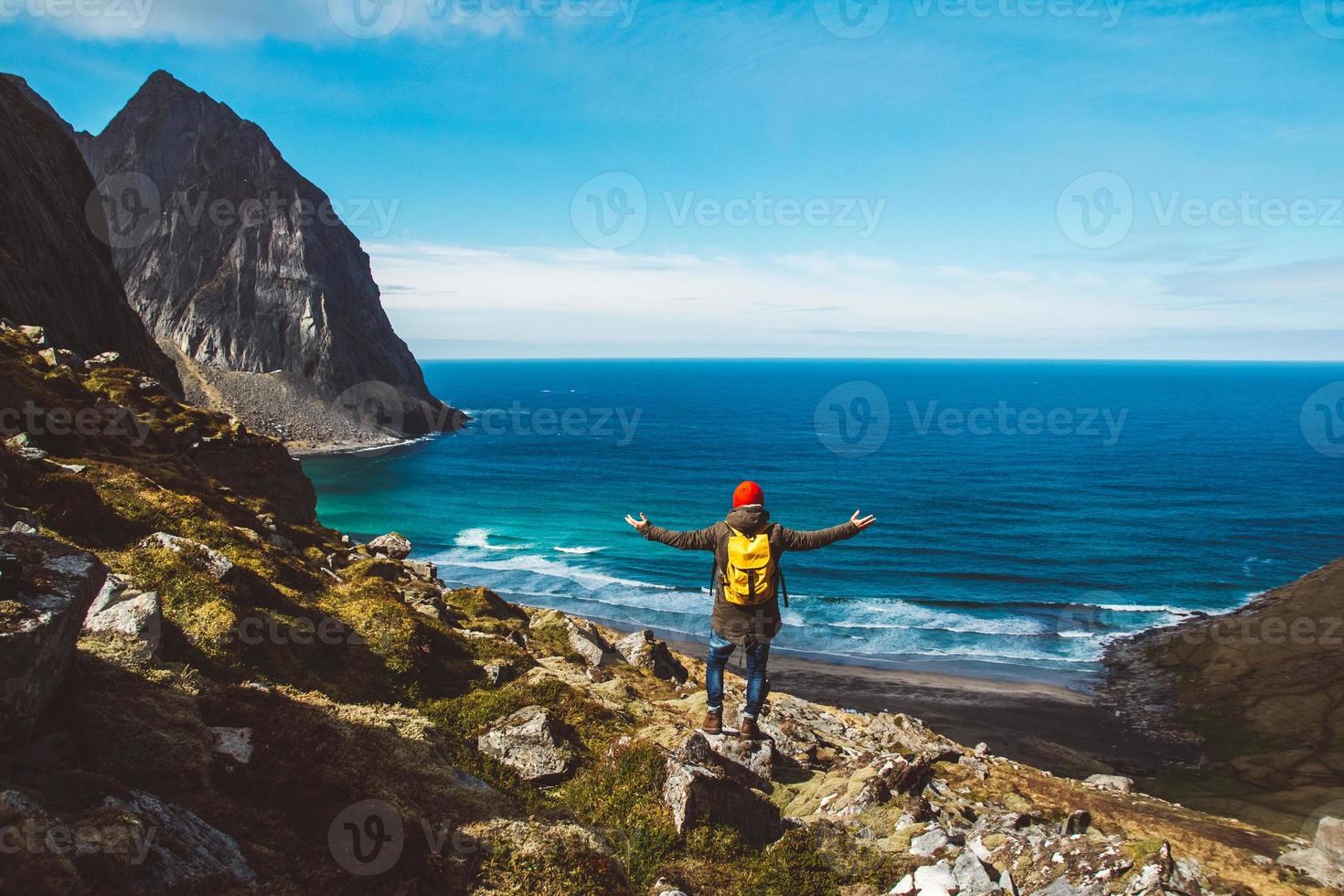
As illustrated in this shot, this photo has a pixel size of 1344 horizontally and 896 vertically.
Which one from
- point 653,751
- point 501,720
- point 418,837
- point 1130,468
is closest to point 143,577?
point 501,720

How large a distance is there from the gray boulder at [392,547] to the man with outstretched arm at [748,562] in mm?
18709

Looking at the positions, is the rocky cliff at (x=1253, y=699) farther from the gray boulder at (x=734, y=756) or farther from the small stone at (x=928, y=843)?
the gray boulder at (x=734, y=756)

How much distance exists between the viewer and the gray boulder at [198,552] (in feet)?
37.9

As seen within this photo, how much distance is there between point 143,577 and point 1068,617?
5779cm

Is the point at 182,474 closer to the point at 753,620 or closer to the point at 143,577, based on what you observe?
the point at 143,577

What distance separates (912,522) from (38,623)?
76.4 metres

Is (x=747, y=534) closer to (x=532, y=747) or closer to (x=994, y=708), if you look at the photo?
(x=532, y=747)

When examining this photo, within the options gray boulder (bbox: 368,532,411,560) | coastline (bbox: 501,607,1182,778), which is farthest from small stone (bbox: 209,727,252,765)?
coastline (bbox: 501,607,1182,778)

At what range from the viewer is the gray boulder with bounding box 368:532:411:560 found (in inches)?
1071

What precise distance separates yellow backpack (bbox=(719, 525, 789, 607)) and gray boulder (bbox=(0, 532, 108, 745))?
7.48 metres

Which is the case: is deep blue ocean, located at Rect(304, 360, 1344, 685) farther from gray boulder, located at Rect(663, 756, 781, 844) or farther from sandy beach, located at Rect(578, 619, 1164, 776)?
gray boulder, located at Rect(663, 756, 781, 844)

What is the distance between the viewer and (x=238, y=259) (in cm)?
16488

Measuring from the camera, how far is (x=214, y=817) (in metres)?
5.94

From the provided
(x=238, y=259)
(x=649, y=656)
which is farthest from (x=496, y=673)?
(x=238, y=259)
